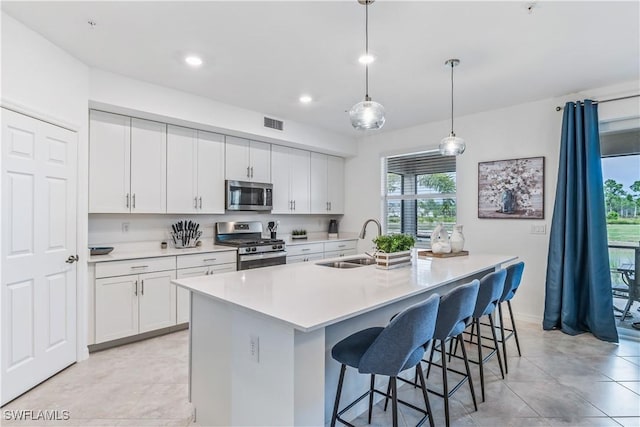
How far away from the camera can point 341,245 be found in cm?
566

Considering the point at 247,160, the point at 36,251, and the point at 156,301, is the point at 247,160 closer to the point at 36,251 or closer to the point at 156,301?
the point at 156,301

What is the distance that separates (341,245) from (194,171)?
264 centimetres

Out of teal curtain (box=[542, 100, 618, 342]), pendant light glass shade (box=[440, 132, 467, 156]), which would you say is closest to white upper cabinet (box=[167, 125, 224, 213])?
pendant light glass shade (box=[440, 132, 467, 156])

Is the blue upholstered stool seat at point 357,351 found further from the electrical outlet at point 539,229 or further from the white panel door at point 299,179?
the white panel door at point 299,179

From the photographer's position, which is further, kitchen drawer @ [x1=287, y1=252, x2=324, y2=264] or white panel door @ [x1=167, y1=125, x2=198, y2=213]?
kitchen drawer @ [x1=287, y1=252, x2=324, y2=264]

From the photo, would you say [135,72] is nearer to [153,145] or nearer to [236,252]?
[153,145]

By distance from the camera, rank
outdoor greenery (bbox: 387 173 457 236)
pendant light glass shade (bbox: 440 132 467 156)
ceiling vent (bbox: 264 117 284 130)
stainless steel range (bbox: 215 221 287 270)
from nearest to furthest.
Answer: pendant light glass shade (bbox: 440 132 467 156)
stainless steel range (bbox: 215 221 287 270)
ceiling vent (bbox: 264 117 284 130)
outdoor greenery (bbox: 387 173 457 236)

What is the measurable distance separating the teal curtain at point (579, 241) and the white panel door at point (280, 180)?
3.37m

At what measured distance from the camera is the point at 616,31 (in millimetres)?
2486

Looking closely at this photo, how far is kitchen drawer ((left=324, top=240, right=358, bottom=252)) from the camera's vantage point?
17.7ft

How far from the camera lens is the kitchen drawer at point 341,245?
5.41 m

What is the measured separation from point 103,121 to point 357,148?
3.74 metres

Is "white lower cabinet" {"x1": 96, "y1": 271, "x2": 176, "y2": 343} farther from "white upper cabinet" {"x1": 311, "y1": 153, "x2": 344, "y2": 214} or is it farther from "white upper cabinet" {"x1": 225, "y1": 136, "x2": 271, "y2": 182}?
"white upper cabinet" {"x1": 311, "y1": 153, "x2": 344, "y2": 214}

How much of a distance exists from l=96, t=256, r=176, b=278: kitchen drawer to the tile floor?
72cm
